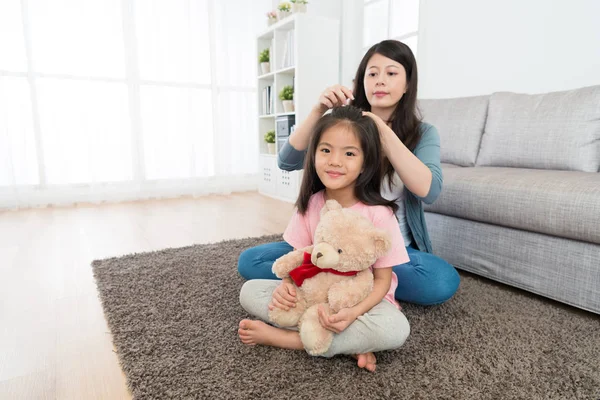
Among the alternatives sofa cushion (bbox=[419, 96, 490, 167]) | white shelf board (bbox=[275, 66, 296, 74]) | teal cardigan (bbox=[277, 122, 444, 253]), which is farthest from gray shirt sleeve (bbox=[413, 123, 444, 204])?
white shelf board (bbox=[275, 66, 296, 74])

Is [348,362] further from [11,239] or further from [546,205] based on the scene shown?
[11,239]

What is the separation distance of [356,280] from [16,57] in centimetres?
330

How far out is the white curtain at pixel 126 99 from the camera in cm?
302

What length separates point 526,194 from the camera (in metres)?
1.38

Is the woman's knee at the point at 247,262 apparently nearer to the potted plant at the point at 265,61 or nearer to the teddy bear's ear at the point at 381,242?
the teddy bear's ear at the point at 381,242

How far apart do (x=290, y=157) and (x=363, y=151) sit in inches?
14.3

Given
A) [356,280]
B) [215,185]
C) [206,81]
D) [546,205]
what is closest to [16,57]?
[206,81]

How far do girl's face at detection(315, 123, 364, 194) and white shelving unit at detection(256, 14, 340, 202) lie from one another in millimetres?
2303

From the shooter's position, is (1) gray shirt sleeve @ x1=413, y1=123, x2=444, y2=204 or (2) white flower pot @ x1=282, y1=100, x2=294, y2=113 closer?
(1) gray shirt sleeve @ x1=413, y1=123, x2=444, y2=204

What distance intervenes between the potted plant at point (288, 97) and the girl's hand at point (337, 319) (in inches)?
107

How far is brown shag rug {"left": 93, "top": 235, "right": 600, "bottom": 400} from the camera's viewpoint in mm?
854

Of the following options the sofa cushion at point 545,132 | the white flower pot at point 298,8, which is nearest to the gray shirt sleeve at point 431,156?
the sofa cushion at point 545,132

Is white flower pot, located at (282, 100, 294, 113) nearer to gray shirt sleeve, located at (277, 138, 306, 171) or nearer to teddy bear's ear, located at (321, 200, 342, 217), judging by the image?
gray shirt sleeve, located at (277, 138, 306, 171)

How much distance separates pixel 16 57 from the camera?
298 centimetres
